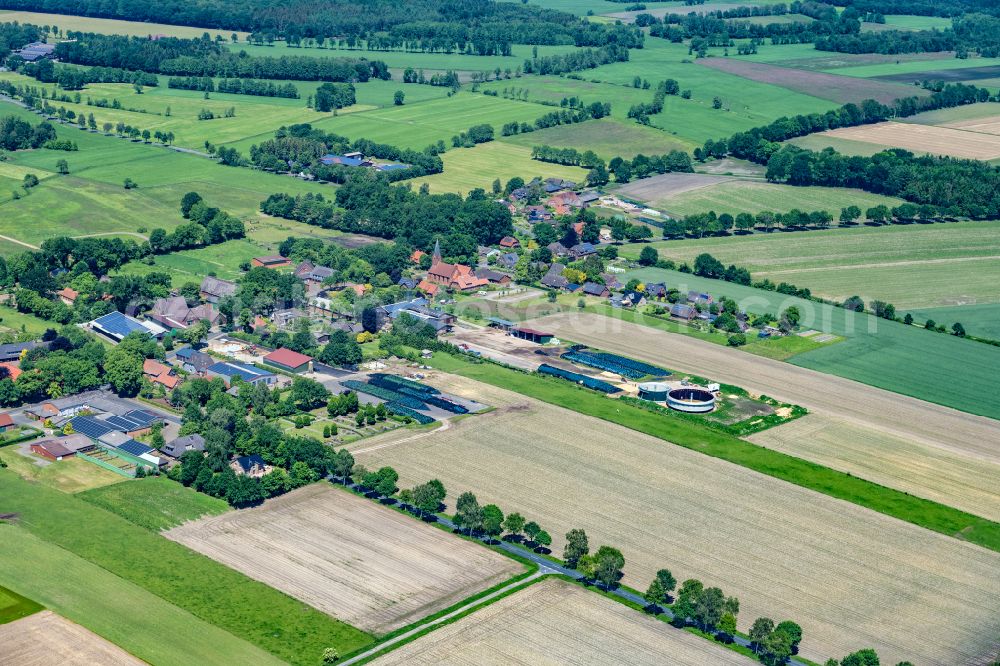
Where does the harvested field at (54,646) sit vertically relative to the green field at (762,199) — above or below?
below

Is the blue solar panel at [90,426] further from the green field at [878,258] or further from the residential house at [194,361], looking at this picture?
the green field at [878,258]

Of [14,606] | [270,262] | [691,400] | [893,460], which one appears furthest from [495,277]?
[14,606]

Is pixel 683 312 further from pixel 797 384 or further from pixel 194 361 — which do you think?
pixel 194 361

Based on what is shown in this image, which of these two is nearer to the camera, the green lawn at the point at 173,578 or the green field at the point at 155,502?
the green lawn at the point at 173,578

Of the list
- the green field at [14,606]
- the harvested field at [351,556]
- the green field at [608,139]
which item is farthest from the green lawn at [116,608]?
the green field at [608,139]

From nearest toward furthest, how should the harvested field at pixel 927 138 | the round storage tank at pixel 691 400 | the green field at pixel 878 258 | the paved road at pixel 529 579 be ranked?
the paved road at pixel 529 579, the round storage tank at pixel 691 400, the green field at pixel 878 258, the harvested field at pixel 927 138

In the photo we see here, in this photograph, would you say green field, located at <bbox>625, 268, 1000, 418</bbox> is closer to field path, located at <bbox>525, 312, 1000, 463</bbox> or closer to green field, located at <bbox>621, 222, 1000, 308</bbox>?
field path, located at <bbox>525, 312, 1000, 463</bbox>

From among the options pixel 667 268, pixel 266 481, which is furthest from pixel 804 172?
pixel 266 481

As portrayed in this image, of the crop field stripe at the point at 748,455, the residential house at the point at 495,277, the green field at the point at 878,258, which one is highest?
the green field at the point at 878,258
